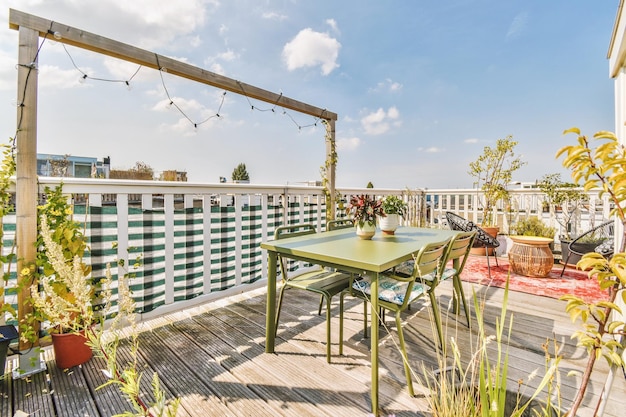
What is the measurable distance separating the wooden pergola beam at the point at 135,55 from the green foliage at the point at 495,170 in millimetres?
4258

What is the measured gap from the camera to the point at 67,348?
1.96 metres

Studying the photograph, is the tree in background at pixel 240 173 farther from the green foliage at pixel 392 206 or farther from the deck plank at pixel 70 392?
the deck plank at pixel 70 392

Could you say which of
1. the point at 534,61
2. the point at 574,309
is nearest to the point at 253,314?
the point at 574,309

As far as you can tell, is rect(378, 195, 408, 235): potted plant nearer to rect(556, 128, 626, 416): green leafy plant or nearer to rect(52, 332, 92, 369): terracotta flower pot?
rect(556, 128, 626, 416): green leafy plant

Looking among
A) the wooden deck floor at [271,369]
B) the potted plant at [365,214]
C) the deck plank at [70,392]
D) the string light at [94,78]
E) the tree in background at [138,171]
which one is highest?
the tree in background at [138,171]

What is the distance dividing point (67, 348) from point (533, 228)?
6.04 metres

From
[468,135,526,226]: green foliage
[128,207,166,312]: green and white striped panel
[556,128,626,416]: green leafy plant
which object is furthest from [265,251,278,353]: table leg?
[468,135,526,226]: green foliage

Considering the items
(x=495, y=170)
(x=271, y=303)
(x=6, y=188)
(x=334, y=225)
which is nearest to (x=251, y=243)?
(x=334, y=225)

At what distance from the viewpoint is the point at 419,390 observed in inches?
68.7

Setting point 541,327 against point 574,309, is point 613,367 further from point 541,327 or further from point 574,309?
point 541,327

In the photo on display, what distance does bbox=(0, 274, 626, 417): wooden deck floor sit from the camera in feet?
5.29

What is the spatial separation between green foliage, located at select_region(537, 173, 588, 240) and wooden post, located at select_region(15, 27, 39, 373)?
6445 millimetres

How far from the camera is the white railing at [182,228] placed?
7.45ft

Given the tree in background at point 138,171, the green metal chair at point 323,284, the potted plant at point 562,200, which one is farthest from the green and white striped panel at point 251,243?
the tree in background at point 138,171
